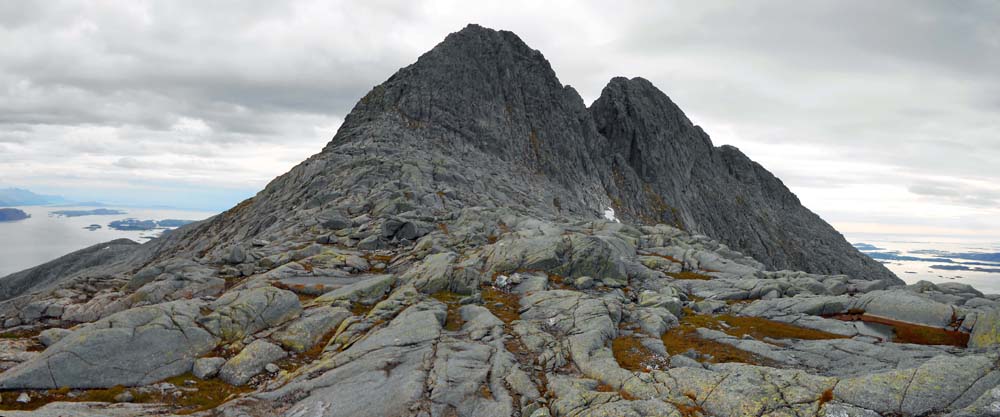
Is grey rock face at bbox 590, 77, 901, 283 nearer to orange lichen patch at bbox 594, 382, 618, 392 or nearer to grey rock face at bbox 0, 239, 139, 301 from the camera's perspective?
orange lichen patch at bbox 594, 382, 618, 392

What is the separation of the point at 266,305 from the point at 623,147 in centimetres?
13722

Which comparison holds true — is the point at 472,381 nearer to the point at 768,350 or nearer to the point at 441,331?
the point at 441,331

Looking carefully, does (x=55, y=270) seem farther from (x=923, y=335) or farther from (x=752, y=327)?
(x=923, y=335)

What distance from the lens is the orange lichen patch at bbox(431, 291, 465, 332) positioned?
78.8 feet

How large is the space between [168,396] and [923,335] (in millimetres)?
34869

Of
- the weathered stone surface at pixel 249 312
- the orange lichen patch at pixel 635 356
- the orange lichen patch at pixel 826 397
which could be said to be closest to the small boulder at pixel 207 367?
the weathered stone surface at pixel 249 312

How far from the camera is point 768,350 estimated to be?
2019 centimetres

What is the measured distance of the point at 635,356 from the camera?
2011 centimetres

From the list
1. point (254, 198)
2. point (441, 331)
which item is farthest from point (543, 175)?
point (441, 331)

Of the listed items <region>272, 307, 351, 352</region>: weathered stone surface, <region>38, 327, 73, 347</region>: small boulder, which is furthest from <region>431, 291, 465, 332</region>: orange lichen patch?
<region>38, 327, 73, 347</region>: small boulder

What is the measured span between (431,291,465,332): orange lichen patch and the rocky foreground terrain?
0.14 metres

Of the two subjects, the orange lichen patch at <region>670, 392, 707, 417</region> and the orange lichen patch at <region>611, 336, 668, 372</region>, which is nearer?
the orange lichen patch at <region>670, 392, 707, 417</region>

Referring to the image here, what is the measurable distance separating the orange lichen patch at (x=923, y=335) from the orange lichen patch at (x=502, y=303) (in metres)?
19.4

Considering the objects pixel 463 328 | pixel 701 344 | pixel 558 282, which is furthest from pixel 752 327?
pixel 463 328
